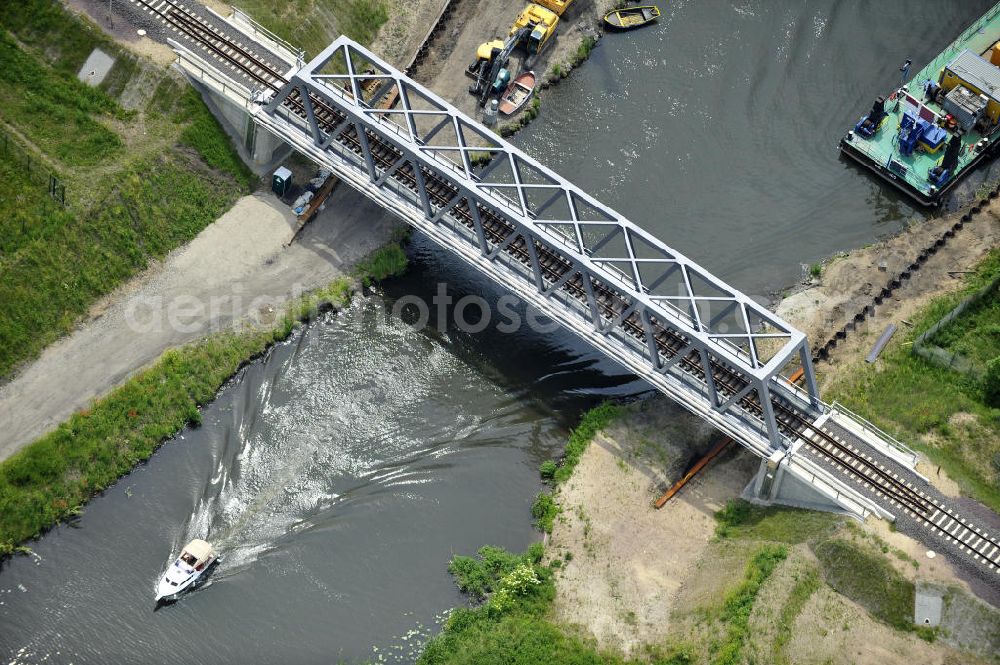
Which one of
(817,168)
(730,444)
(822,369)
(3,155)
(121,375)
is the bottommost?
(121,375)

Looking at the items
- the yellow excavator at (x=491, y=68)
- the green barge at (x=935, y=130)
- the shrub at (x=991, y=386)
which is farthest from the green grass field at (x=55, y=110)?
the shrub at (x=991, y=386)

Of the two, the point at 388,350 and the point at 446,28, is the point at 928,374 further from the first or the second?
the point at 446,28

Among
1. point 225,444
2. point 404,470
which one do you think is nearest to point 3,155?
point 225,444

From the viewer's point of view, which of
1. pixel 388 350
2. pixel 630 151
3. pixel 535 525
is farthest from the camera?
pixel 630 151

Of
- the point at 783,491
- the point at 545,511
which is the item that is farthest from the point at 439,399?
the point at 783,491

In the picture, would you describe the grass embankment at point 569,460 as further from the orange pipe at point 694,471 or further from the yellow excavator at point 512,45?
the yellow excavator at point 512,45

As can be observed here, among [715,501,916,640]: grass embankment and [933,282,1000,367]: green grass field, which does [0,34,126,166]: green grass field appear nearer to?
[715,501,916,640]: grass embankment
